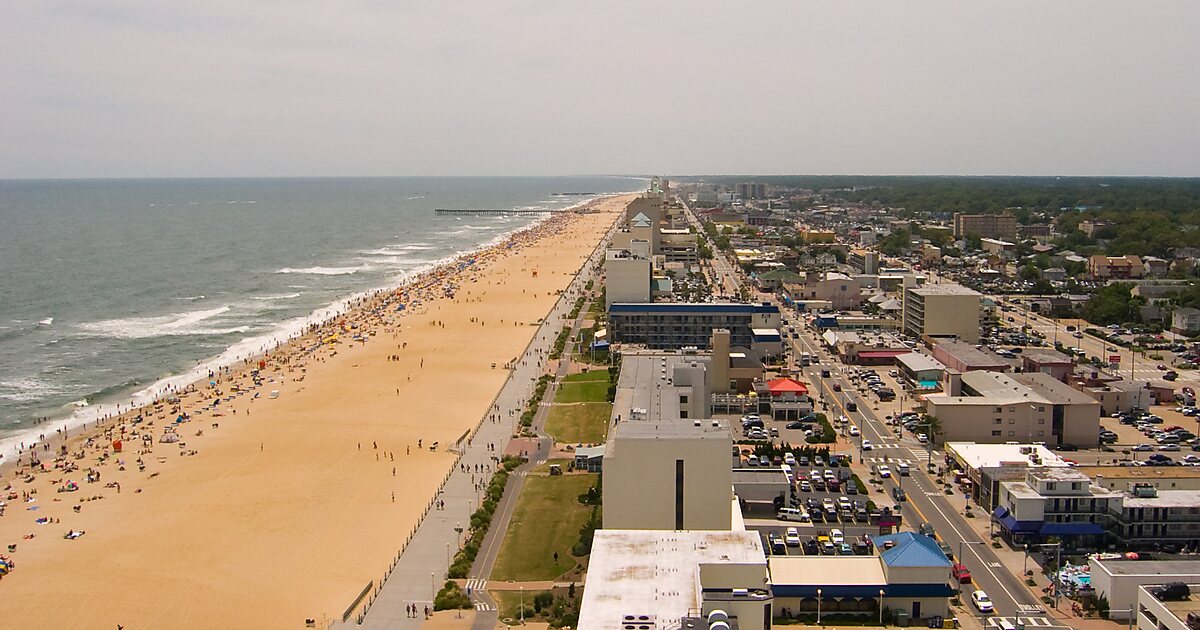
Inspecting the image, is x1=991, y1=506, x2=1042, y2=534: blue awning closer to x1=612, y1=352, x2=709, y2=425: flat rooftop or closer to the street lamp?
the street lamp

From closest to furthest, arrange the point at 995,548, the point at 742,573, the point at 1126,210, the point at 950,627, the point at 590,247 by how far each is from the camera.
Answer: the point at 742,573, the point at 950,627, the point at 995,548, the point at 590,247, the point at 1126,210

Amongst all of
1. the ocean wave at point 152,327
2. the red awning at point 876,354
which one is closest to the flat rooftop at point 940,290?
the red awning at point 876,354

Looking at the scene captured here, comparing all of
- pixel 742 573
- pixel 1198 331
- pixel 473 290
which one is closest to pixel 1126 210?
pixel 1198 331

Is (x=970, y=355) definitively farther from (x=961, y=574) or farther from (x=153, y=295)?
(x=153, y=295)

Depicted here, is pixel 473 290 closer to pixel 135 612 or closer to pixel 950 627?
pixel 135 612

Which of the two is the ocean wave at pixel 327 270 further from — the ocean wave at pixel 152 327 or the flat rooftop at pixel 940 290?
the flat rooftop at pixel 940 290

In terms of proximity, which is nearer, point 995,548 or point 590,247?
point 995,548
